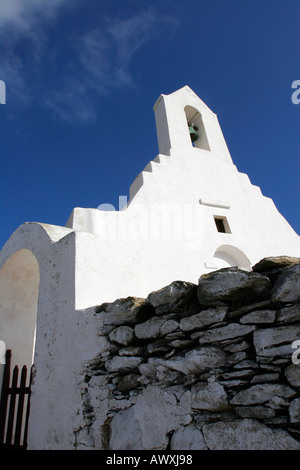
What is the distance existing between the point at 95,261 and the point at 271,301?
2142 millimetres

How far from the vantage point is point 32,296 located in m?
5.63

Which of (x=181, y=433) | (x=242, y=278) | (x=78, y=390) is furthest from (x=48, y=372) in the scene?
(x=242, y=278)

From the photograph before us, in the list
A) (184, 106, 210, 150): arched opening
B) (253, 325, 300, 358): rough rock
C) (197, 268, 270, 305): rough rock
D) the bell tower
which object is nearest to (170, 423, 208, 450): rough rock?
(253, 325, 300, 358): rough rock

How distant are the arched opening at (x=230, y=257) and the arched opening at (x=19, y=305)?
10.7 ft

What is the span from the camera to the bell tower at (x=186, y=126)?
7176 mm

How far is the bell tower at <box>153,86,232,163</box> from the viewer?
7.18 meters

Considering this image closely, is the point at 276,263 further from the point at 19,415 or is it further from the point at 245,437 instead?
the point at 19,415

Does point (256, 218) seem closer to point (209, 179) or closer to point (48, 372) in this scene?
point (209, 179)

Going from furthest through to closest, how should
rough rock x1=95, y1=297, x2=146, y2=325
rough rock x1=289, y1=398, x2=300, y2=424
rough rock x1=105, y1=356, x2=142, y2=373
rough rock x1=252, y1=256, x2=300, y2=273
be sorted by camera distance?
1. rough rock x1=95, y1=297, x2=146, y2=325
2. rough rock x1=105, y1=356, x2=142, y2=373
3. rough rock x1=252, y1=256, x2=300, y2=273
4. rough rock x1=289, y1=398, x2=300, y2=424

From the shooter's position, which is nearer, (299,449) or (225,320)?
(299,449)

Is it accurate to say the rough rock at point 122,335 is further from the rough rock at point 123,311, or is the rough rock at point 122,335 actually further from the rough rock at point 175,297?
the rough rock at point 175,297

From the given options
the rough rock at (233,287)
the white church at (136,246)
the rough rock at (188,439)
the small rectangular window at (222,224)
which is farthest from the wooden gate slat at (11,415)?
the small rectangular window at (222,224)

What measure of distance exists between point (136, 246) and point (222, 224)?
2.66m

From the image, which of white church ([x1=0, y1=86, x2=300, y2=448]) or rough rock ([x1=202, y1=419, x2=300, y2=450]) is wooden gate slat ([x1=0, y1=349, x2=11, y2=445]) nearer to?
white church ([x1=0, y1=86, x2=300, y2=448])
